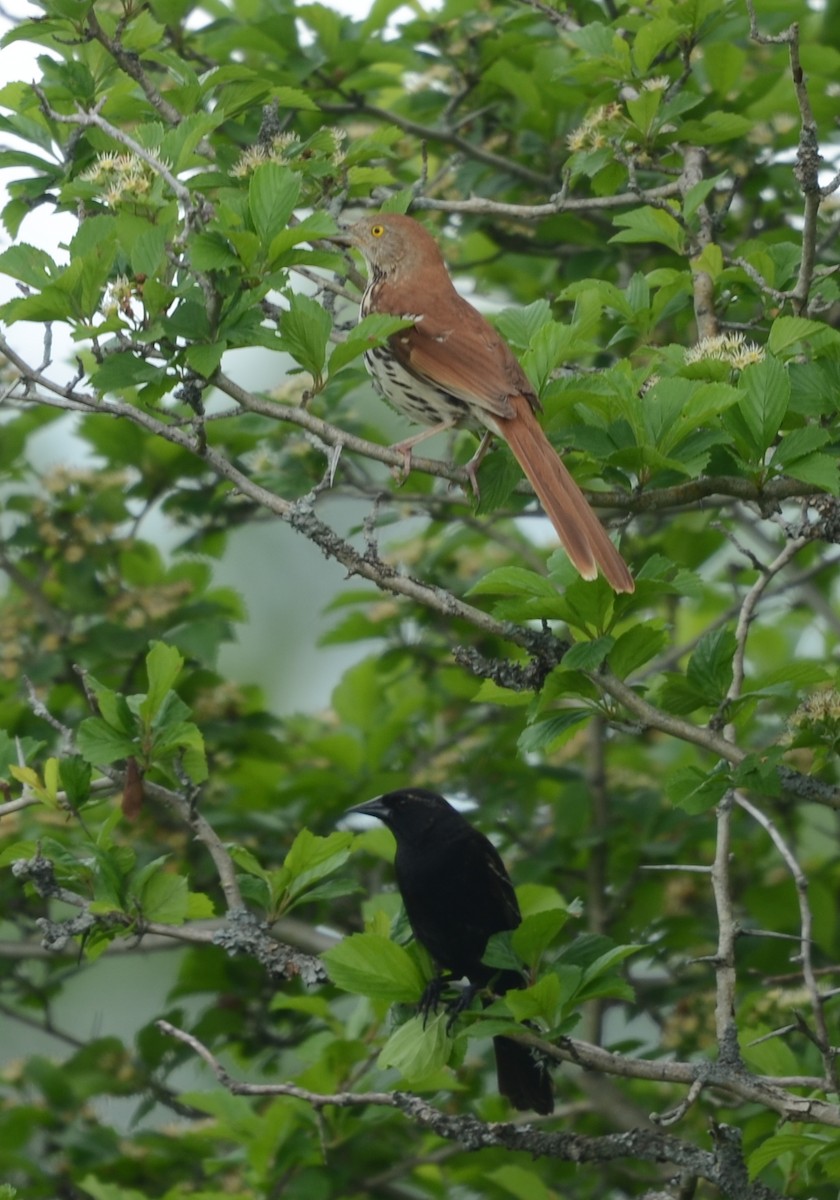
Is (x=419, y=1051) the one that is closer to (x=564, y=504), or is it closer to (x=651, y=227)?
(x=564, y=504)

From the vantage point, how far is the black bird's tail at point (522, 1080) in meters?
4.21

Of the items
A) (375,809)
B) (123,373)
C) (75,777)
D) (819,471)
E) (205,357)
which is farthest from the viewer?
(375,809)

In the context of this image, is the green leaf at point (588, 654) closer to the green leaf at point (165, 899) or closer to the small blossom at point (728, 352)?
the small blossom at point (728, 352)

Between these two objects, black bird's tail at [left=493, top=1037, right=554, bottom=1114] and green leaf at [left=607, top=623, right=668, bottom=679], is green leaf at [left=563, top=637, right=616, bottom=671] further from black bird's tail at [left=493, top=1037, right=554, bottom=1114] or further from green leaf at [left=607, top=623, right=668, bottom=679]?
black bird's tail at [left=493, top=1037, right=554, bottom=1114]

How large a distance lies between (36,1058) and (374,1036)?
5.23 ft

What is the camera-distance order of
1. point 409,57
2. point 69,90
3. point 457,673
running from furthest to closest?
1. point 457,673
2. point 409,57
3. point 69,90

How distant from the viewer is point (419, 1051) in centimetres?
337

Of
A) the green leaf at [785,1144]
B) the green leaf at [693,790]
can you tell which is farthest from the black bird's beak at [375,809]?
the green leaf at [785,1144]

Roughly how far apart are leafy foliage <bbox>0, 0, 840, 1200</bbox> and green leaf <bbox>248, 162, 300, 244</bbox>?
0.03ft

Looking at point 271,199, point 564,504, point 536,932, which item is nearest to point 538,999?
point 536,932

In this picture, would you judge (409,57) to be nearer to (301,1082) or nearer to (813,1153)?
(301,1082)

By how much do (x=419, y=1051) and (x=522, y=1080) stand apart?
0.95 metres

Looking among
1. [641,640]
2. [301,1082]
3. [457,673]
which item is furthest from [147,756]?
[457,673]

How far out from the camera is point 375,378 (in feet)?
14.4
